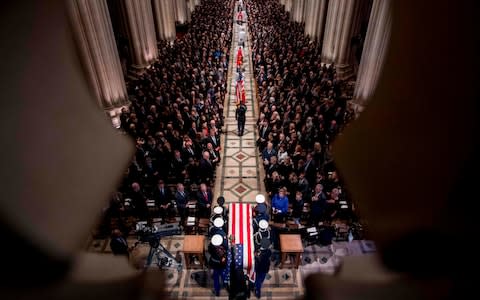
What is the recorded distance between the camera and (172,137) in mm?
8125

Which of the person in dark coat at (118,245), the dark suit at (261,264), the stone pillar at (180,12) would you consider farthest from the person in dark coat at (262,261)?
the stone pillar at (180,12)

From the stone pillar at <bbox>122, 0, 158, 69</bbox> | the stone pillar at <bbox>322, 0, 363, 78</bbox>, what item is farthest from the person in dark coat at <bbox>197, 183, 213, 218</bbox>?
the stone pillar at <bbox>322, 0, 363, 78</bbox>

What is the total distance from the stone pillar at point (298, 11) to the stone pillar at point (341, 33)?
9897 millimetres

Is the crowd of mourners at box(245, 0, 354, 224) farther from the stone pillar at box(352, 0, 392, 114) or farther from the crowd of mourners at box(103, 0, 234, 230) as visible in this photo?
the crowd of mourners at box(103, 0, 234, 230)

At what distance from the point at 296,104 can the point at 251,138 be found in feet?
6.21

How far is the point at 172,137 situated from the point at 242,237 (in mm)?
3368

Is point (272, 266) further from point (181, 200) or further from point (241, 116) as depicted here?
point (241, 116)

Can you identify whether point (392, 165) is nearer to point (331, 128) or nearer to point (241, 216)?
point (241, 216)

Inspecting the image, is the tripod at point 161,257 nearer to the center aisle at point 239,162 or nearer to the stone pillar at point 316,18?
the center aisle at point 239,162

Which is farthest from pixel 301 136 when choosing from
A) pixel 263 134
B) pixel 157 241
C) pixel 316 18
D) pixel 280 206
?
pixel 316 18

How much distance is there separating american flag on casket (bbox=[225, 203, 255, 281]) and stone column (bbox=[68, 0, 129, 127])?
5.12 metres

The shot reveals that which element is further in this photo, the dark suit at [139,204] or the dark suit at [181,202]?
the dark suit at [181,202]

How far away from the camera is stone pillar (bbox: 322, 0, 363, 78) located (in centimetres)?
1400

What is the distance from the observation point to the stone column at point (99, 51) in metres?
8.96
